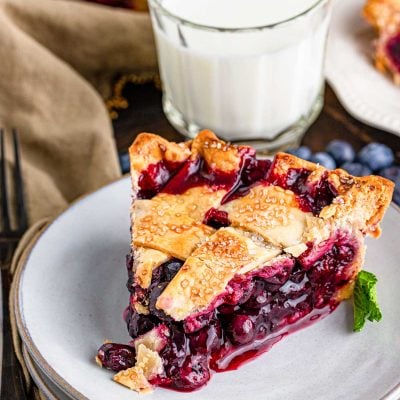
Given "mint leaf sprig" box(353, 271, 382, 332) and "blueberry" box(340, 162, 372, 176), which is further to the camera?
"blueberry" box(340, 162, 372, 176)

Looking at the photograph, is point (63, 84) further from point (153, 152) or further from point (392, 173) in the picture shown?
point (392, 173)

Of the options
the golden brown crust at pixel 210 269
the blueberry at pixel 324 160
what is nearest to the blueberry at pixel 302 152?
the blueberry at pixel 324 160

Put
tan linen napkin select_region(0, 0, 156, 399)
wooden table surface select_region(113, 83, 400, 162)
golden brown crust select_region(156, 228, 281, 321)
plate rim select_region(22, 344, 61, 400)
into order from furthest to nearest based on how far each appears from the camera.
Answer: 1. wooden table surface select_region(113, 83, 400, 162)
2. tan linen napkin select_region(0, 0, 156, 399)
3. plate rim select_region(22, 344, 61, 400)
4. golden brown crust select_region(156, 228, 281, 321)

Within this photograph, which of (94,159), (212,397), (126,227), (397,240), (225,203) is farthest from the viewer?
(94,159)

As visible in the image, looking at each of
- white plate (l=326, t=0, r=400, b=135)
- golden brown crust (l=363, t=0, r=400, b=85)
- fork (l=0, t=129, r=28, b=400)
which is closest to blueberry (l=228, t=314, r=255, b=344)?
fork (l=0, t=129, r=28, b=400)

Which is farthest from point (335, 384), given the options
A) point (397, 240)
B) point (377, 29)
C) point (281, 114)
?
point (377, 29)

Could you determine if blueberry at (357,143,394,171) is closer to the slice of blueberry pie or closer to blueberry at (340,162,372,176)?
blueberry at (340,162,372,176)

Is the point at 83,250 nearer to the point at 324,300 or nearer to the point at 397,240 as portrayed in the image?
the point at 324,300
